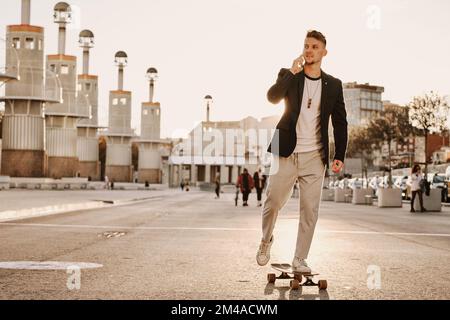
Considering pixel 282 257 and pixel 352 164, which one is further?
pixel 352 164

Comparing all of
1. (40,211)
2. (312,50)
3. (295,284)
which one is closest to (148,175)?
(40,211)

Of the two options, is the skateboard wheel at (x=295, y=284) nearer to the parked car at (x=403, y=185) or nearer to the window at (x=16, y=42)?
the parked car at (x=403, y=185)

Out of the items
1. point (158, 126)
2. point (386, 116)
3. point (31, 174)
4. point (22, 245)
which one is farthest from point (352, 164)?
point (22, 245)

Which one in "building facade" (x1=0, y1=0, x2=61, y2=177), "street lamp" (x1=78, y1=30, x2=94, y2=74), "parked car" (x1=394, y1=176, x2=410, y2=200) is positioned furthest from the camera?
"street lamp" (x1=78, y1=30, x2=94, y2=74)

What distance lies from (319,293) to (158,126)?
103 m

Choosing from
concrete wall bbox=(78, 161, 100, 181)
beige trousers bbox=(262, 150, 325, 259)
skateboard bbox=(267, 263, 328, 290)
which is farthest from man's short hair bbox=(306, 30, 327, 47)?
concrete wall bbox=(78, 161, 100, 181)

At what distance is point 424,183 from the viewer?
27875mm

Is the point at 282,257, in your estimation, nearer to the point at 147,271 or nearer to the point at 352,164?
the point at 147,271

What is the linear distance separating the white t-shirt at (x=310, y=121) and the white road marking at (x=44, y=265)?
8.72 ft

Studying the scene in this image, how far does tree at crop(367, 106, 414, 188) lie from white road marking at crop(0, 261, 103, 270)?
78.1m

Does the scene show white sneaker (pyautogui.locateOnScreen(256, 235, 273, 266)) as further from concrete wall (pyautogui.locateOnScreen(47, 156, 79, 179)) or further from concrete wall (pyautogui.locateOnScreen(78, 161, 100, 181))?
concrete wall (pyautogui.locateOnScreen(78, 161, 100, 181))

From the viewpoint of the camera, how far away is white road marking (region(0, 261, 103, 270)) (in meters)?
7.25

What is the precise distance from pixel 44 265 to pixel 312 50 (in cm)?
357

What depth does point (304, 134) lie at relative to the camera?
244 inches
